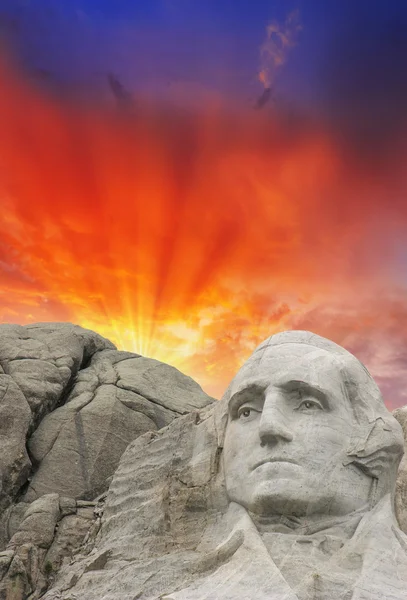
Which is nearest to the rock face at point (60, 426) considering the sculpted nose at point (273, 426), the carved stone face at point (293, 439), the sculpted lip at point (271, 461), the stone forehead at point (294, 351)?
the carved stone face at point (293, 439)

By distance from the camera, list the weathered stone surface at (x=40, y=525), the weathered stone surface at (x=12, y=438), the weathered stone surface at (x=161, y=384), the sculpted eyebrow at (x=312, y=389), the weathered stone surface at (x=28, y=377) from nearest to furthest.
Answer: the sculpted eyebrow at (x=312, y=389) → the weathered stone surface at (x=40, y=525) → the weathered stone surface at (x=12, y=438) → the weathered stone surface at (x=28, y=377) → the weathered stone surface at (x=161, y=384)

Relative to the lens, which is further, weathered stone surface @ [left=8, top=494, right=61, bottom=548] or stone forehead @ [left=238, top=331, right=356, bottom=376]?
weathered stone surface @ [left=8, top=494, right=61, bottom=548]

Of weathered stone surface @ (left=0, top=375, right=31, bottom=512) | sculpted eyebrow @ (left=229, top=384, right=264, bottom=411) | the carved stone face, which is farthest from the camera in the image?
weathered stone surface @ (left=0, top=375, right=31, bottom=512)

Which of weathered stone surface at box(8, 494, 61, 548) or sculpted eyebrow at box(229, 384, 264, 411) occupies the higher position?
sculpted eyebrow at box(229, 384, 264, 411)

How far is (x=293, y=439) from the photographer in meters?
6.39

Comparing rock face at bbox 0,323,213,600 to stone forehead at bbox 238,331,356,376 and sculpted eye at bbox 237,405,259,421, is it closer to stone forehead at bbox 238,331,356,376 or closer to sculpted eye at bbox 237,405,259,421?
sculpted eye at bbox 237,405,259,421

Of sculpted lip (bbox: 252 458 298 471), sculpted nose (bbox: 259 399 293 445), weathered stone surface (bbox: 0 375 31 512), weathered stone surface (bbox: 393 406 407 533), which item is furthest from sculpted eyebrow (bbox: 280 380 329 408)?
weathered stone surface (bbox: 0 375 31 512)

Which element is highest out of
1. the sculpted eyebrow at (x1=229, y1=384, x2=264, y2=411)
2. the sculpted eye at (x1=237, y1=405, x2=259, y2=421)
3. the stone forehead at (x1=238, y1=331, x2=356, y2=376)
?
the stone forehead at (x1=238, y1=331, x2=356, y2=376)

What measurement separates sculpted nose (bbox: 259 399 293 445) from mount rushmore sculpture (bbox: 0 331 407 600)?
15mm

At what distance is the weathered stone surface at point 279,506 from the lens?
217 inches

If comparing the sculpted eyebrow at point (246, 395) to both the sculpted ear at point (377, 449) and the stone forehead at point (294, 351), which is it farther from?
the sculpted ear at point (377, 449)

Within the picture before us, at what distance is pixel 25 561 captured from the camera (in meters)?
9.22

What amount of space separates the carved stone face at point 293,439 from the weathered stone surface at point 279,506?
0.5 inches

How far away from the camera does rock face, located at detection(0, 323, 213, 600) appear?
9984mm
